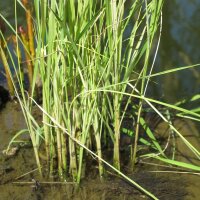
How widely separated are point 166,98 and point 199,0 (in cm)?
142

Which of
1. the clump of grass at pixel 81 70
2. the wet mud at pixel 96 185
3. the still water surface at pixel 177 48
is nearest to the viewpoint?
the clump of grass at pixel 81 70

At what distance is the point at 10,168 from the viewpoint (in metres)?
1.81

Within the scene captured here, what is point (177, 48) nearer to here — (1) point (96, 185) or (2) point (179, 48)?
(2) point (179, 48)

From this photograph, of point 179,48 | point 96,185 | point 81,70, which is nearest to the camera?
point 81,70

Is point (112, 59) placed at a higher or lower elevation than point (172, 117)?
higher

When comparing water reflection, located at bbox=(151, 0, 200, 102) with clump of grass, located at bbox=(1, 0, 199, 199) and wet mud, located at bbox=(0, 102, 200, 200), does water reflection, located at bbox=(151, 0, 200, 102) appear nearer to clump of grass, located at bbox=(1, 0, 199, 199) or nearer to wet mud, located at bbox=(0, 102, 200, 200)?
wet mud, located at bbox=(0, 102, 200, 200)

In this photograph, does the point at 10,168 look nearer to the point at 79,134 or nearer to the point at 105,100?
the point at 79,134

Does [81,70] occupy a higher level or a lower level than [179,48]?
higher

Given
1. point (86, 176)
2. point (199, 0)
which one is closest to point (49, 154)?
point (86, 176)

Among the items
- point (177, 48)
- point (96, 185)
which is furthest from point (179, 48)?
point (96, 185)

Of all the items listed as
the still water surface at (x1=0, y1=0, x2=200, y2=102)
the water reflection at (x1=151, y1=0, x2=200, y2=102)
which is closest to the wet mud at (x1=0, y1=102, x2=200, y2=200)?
the still water surface at (x1=0, y1=0, x2=200, y2=102)

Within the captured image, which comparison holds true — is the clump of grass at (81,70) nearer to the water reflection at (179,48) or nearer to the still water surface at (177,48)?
the still water surface at (177,48)

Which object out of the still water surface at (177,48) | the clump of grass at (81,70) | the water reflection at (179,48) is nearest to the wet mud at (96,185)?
the clump of grass at (81,70)

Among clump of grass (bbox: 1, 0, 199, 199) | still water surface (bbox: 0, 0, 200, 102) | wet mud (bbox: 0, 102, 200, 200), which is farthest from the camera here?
still water surface (bbox: 0, 0, 200, 102)
